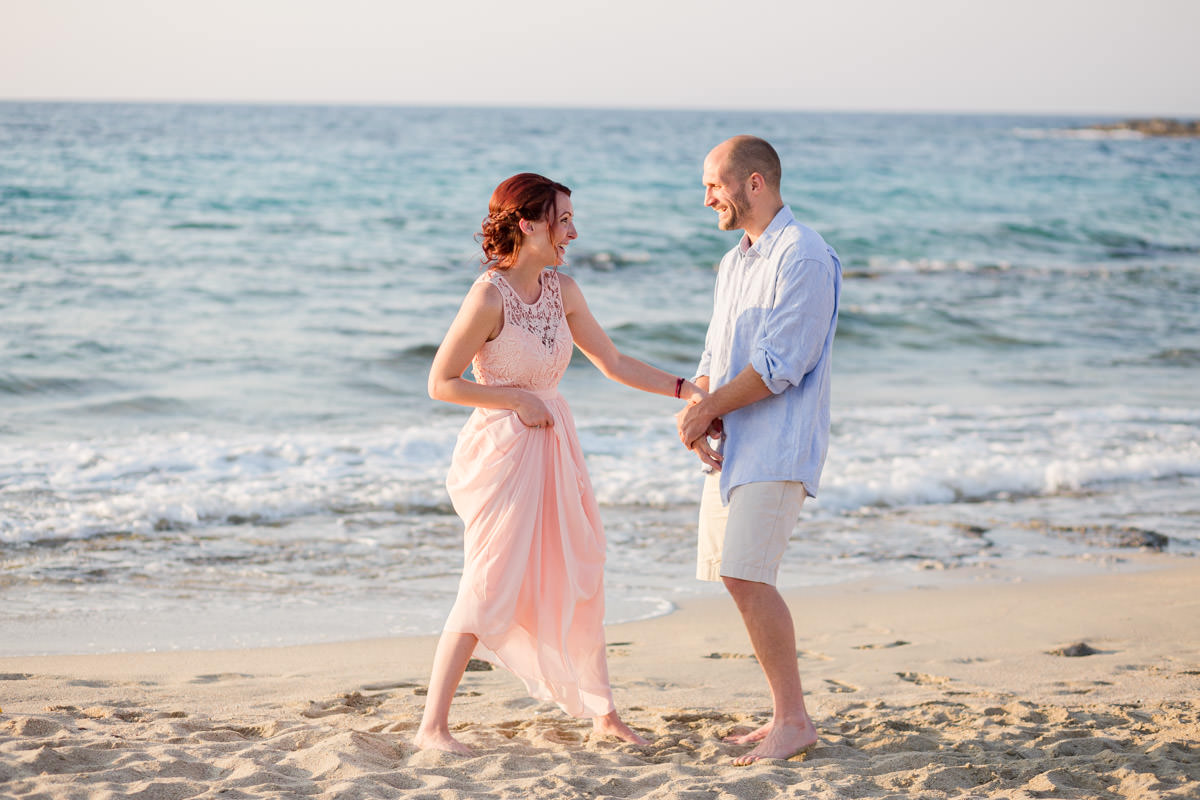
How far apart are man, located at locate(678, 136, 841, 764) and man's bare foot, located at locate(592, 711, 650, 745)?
380mm

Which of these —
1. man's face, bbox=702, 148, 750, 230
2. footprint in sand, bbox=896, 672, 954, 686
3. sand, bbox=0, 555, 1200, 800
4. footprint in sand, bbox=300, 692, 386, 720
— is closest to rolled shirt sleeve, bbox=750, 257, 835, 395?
man's face, bbox=702, 148, 750, 230

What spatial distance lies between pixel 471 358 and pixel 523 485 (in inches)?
17.6

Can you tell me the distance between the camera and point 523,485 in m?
3.60

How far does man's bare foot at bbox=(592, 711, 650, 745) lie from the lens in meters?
3.70

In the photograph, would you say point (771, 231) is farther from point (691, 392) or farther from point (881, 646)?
point (881, 646)

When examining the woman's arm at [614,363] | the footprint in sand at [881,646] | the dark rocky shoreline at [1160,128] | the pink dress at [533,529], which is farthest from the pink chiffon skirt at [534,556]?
the dark rocky shoreline at [1160,128]

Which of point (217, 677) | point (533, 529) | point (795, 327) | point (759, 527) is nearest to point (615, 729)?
point (533, 529)

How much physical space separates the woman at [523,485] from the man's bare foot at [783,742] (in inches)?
15.8

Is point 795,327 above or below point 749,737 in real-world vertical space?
above

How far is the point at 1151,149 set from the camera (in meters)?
62.9

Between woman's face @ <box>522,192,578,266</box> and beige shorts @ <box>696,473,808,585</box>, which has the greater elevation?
woman's face @ <box>522,192,578,266</box>

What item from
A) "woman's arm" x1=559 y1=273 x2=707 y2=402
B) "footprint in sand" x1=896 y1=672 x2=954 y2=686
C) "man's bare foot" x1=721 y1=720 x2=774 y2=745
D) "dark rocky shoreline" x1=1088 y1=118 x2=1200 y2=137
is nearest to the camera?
"man's bare foot" x1=721 y1=720 x2=774 y2=745

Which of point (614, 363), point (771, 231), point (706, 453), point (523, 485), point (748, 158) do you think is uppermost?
point (748, 158)

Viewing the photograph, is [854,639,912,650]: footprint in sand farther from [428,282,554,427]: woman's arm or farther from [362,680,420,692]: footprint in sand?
[428,282,554,427]: woman's arm
